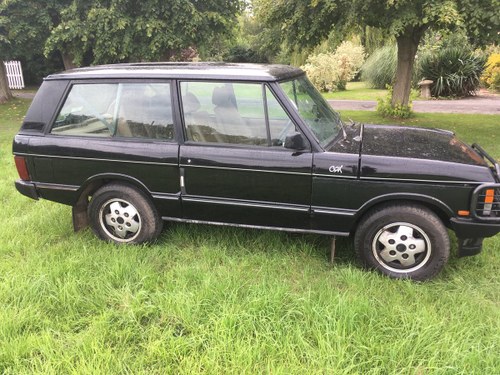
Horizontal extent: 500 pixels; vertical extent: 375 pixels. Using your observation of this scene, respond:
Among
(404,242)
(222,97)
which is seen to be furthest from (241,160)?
(404,242)

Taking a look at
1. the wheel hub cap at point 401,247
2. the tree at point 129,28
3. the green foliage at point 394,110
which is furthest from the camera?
the tree at point 129,28

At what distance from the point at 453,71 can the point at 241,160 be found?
51.4 ft

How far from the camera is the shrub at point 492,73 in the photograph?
16611mm

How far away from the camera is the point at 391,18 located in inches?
313

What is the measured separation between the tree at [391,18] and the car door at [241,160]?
473 cm

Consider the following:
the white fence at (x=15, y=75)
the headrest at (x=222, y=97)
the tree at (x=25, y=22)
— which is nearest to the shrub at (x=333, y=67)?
the tree at (x=25, y=22)

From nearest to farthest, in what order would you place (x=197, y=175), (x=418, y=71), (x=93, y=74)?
(x=197, y=175) → (x=93, y=74) → (x=418, y=71)

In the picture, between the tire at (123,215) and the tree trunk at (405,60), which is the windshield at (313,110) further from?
the tree trunk at (405,60)

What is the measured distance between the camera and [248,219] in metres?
3.76

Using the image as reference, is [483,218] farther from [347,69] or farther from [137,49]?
[347,69]

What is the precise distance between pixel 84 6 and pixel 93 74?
966 cm

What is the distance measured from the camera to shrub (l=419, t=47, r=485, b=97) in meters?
15.9

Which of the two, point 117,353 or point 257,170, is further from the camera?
point 257,170

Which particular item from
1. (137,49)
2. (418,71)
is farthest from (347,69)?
(137,49)
